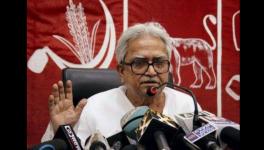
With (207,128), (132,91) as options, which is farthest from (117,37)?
(207,128)

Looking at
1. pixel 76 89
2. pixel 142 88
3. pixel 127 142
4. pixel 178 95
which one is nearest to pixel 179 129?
pixel 127 142

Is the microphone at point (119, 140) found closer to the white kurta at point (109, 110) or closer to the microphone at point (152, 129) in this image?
the microphone at point (152, 129)

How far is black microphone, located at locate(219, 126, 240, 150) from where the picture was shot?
0.91 m

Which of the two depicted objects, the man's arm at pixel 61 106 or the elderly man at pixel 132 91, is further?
the elderly man at pixel 132 91

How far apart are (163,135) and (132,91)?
668mm

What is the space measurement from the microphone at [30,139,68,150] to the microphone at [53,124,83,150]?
0.01 metres

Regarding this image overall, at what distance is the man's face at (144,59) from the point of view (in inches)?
56.9

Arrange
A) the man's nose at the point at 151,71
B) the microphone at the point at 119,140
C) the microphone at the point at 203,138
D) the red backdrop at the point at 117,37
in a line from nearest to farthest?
the microphone at the point at 203,138
the microphone at the point at 119,140
the man's nose at the point at 151,71
the red backdrop at the point at 117,37

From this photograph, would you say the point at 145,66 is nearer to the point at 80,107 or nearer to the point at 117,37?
the point at 80,107

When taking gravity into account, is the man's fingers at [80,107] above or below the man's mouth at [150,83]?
below

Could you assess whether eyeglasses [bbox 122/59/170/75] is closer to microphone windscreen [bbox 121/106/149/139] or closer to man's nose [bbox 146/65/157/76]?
man's nose [bbox 146/65/157/76]

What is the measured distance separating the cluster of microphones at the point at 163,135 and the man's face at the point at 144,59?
43 centimetres

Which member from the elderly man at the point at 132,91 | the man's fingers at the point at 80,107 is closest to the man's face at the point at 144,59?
the elderly man at the point at 132,91
